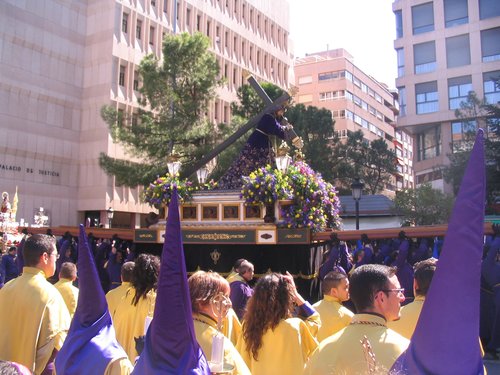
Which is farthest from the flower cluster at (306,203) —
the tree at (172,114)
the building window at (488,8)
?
the building window at (488,8)

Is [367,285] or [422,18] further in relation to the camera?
[422,18]

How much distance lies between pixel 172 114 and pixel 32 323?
20.6m

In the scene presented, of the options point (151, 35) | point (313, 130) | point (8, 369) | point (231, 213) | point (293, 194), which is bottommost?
point (8, 369)

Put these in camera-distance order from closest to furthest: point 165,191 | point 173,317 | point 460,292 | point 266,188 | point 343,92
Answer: point 460,292 → point 173,317 → point 266,188 → point 165,191 → point 343,92

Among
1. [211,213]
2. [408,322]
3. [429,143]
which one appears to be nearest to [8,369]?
[408,322]

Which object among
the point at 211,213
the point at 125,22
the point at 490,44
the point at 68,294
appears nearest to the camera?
the point at 68,294

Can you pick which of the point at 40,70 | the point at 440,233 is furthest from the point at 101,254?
the point at 40,70

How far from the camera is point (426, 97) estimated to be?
125 ft

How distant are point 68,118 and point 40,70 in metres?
3.97

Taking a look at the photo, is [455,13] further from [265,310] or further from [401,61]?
[265,310]

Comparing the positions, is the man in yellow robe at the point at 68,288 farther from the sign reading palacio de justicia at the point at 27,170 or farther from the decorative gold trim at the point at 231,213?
the sign reading palacio de justicia at the point at 27,170

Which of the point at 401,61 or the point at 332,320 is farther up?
the point at 401,61

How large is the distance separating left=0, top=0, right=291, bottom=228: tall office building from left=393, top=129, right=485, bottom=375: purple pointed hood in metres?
35.6

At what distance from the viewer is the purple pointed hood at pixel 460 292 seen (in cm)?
203
